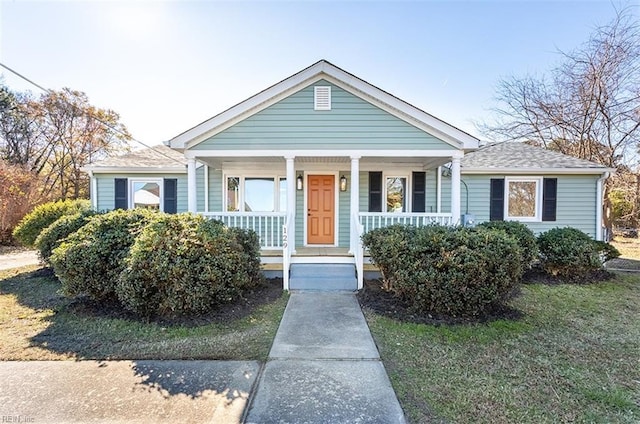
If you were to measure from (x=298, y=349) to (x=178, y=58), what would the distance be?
1136 cm

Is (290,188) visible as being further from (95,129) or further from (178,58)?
(95,129)

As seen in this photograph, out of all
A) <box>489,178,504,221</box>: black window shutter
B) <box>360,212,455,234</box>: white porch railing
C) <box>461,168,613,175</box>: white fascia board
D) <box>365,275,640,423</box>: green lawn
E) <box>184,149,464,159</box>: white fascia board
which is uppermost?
<box>184,149,464,159</box>: white fascia board

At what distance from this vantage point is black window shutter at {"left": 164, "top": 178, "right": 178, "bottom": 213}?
10461mm

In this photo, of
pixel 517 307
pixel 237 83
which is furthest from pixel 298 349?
pixel 237 83

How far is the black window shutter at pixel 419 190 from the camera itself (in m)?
10.0

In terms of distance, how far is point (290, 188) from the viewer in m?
7.78

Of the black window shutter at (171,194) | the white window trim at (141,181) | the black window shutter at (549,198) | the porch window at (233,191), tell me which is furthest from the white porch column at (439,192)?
the white window trim at (141,181)

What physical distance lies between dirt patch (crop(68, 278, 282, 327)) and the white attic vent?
4.48 metres

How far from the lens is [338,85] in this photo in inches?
303

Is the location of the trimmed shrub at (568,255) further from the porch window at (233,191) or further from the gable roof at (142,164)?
the gable roof at (142,164)

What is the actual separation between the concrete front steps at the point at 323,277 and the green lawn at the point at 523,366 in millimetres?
1506

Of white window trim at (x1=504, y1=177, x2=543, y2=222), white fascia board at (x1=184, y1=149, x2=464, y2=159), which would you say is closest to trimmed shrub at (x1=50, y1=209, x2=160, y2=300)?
white fascia board at (x1=184, y1=149, x2=464, y2=159)

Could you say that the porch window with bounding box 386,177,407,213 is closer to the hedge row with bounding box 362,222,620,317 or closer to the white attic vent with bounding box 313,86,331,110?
the white attic vent with bounding box 313,86,331,110

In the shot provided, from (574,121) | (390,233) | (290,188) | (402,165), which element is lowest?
(390,233)
